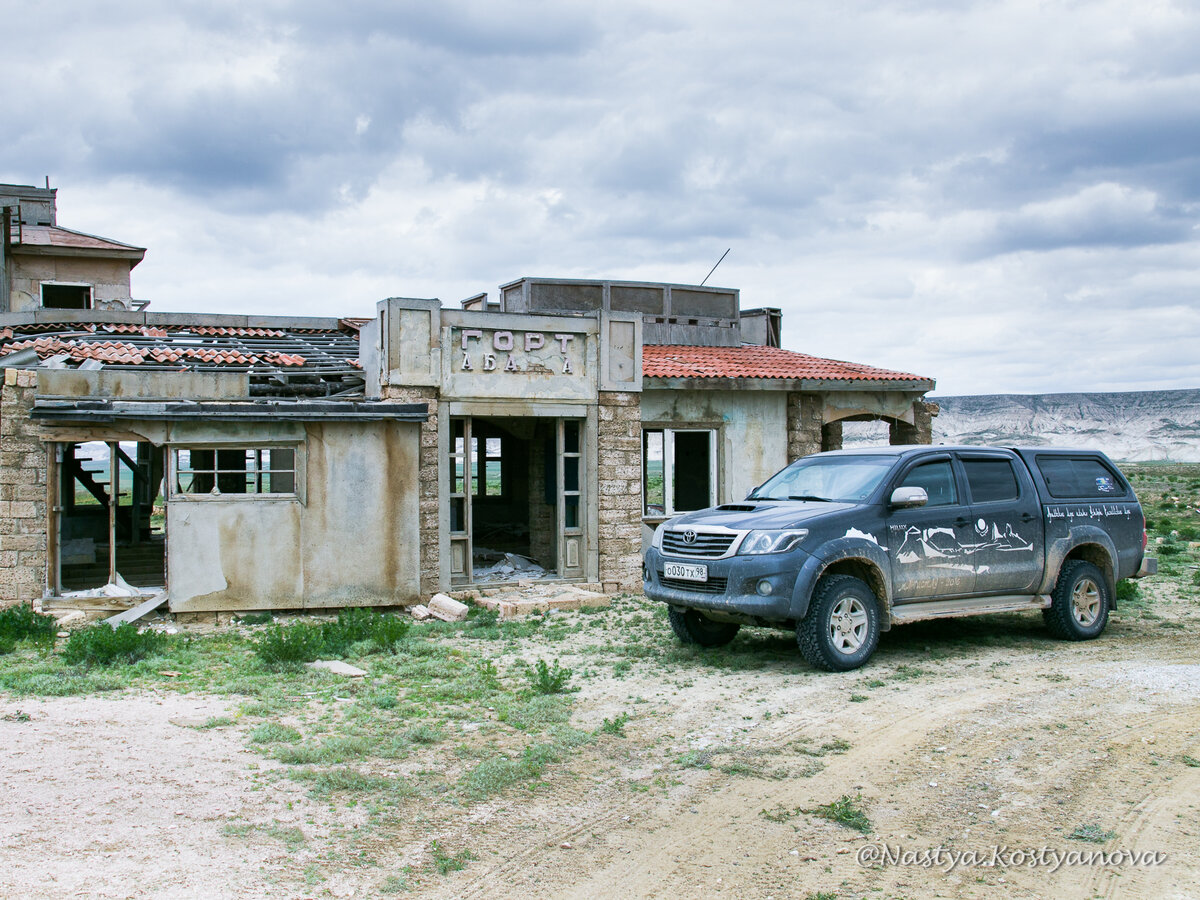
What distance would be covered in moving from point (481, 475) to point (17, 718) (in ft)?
48.3

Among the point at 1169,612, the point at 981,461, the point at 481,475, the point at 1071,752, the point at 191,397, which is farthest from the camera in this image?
the point at 481,475

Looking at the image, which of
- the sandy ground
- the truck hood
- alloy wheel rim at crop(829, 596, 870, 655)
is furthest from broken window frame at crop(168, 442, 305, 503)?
alloy wheel rim at crop(829, 596, 870, 655)

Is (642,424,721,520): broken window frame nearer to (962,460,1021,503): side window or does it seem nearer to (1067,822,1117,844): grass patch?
(962,460,1021,503): side window

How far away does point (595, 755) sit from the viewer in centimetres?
705

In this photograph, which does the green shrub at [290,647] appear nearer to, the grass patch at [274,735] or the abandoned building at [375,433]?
the grass patch at [274,735]

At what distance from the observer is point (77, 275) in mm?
24375

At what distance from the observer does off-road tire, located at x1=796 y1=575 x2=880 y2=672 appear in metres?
9.14

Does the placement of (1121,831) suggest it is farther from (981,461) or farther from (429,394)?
(429,394)

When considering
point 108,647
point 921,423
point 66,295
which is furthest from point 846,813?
point 66,295

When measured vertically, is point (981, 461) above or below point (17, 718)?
above

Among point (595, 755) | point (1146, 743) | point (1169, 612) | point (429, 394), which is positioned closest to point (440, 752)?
point (595, 755)

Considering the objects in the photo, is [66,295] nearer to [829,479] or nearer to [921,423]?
[921,423]

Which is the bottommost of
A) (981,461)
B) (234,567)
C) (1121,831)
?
(1121,831)

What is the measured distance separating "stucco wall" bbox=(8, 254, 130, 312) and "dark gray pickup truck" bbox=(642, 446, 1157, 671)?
1907 cm
